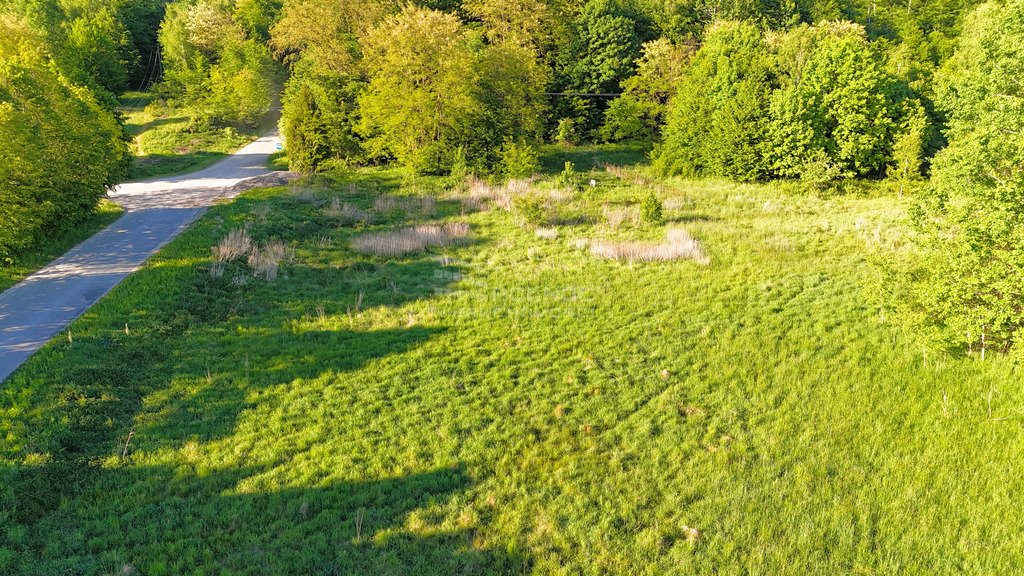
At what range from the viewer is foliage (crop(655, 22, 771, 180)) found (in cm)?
3164

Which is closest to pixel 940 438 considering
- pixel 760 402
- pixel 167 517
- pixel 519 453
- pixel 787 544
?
pixel 760 402

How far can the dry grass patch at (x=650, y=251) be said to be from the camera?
19094 mm

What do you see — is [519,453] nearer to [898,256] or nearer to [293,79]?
[898,256]

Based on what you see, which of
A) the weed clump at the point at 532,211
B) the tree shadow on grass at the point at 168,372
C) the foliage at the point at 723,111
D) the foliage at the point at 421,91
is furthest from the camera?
the foliage at the point at 723,111

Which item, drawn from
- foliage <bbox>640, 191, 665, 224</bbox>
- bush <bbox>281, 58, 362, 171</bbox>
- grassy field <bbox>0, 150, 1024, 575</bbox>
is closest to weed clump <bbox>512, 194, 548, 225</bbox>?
foliage <bbox>640, 191, 665, 224</bbox>

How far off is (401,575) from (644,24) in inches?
1990

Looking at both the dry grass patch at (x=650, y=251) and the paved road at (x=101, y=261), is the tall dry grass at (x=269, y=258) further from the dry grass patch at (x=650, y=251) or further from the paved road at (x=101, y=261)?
the dry grass patch at (x=650, y=251)

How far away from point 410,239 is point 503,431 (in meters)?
12.2

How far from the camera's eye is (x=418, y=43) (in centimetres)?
3048

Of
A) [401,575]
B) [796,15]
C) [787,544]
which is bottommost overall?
[787,544]

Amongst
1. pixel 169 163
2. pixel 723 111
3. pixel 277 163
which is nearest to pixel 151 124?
pixel 169 163

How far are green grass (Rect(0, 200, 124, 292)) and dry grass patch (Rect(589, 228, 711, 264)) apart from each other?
716 inches

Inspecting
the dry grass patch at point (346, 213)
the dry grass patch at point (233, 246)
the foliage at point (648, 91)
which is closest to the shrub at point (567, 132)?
the foliage at point (648, 91)

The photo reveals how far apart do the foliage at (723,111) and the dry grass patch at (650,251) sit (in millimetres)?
14947
